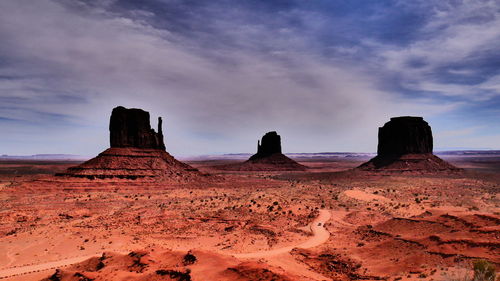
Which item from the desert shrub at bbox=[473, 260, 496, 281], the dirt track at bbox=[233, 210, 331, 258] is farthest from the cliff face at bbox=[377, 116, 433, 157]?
the desert shrub at bbox=[473, 260, 496, 281]

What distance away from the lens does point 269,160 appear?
374 ft

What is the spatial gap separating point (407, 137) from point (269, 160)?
49.7m

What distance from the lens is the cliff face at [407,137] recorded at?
81.4 m

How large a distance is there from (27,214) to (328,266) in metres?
27.9

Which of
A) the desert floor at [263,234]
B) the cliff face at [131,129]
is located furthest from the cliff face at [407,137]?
the cliff face at [131,129]

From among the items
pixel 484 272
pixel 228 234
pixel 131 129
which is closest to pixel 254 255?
pixel 228 234

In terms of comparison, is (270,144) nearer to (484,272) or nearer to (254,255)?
(254,255)

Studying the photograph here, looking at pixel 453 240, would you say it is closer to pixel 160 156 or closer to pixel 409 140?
pixel 160 156

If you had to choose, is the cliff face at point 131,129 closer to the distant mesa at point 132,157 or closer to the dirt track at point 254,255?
the distant mesa at point 132,157

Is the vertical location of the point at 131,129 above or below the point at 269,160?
above

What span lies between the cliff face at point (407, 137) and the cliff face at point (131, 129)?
65706 millimetres

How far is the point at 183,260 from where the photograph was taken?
41.8 ft

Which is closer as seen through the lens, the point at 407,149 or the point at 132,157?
the point at 132,157

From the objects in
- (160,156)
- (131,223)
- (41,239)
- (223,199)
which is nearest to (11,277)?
(41,239)
